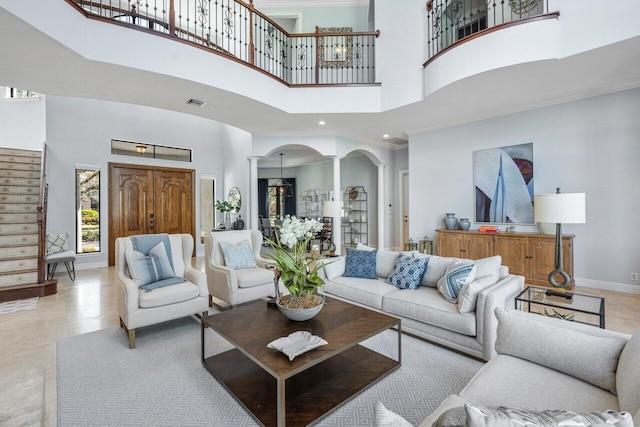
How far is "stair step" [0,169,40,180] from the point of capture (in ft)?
18.3

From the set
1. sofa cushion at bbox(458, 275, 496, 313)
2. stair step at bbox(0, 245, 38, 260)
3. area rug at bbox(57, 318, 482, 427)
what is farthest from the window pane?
sofa cushion at bbox(458, 275, 496, 313)

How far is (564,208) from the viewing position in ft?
9.20

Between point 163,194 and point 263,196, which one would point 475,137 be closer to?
point 163,194

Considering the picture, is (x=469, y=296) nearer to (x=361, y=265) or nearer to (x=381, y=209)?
(x=361, y=265)

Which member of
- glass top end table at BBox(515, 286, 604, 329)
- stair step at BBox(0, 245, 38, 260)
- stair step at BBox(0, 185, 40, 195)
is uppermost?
stair step at BBox(0, 185, 40, 195)

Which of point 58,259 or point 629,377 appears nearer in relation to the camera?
point 629,377

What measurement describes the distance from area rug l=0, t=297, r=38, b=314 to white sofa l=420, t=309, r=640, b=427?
5.10 metres

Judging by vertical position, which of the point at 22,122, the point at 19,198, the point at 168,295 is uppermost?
the point at 22,122

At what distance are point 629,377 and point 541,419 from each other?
82cm

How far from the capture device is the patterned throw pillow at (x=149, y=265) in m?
3.12

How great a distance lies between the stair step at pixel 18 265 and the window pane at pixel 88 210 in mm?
2010

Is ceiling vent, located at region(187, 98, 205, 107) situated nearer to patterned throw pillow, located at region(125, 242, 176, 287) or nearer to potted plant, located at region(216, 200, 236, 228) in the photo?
patterned throw pillow, located at region(125, 242, 176, 287)

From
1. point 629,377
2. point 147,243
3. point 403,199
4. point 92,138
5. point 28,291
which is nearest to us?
point 629,377

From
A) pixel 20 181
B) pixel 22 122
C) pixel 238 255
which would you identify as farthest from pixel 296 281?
pixel 22 122
